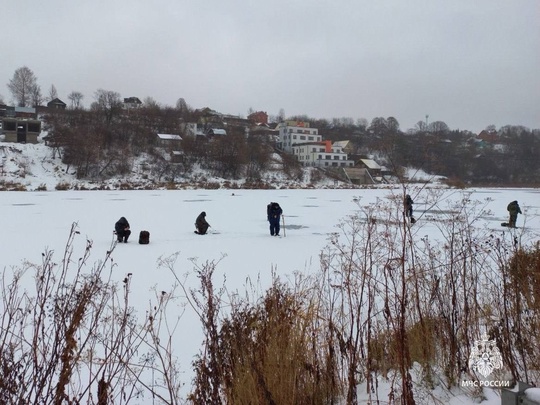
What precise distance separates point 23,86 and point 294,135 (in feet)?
168

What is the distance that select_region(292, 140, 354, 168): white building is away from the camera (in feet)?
240

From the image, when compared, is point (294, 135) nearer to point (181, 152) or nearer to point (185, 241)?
point (181, 152)

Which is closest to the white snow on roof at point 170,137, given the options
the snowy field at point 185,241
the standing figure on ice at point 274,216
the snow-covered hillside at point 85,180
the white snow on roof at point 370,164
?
the snow-covered hillside at point 85,180

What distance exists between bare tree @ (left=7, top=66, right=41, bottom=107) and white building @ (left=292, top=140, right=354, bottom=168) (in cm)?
5082

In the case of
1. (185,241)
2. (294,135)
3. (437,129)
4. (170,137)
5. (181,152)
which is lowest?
(185,241)

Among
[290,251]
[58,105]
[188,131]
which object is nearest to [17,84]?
[58,105]

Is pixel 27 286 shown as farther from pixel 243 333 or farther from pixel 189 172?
pixel 189 172

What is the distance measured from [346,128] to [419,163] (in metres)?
98.0

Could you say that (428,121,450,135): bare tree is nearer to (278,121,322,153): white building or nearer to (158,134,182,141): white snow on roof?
(158,134,182,141): white snow on roof

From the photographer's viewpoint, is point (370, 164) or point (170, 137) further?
point (370, 164)

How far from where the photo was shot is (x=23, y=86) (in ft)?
261

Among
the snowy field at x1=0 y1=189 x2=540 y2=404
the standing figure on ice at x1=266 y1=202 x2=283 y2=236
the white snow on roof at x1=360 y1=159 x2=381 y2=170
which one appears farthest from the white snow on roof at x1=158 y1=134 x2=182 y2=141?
the standing figure on ice at x1=266 y1=202 x2=283 y2=236

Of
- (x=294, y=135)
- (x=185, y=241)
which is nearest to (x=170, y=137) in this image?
(x=294, y=135)

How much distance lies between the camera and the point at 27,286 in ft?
23.8
